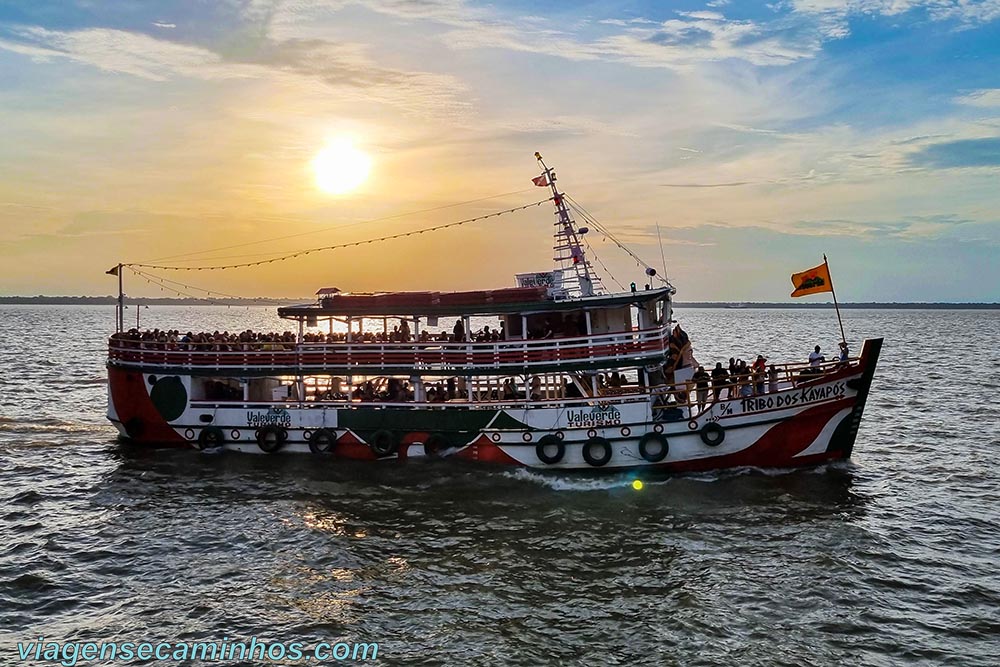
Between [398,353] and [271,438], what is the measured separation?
17.2 ft

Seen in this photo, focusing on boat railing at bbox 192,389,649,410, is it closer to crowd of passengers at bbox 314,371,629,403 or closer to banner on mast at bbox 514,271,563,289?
crowd of passengers at bbox 314,371,629,403

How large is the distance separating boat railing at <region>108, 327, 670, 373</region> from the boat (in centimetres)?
5

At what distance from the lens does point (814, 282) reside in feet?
75.9

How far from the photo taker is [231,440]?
25484 mm

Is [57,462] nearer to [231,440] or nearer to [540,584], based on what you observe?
[231,440]

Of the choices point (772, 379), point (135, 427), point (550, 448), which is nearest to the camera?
point (772, 379)

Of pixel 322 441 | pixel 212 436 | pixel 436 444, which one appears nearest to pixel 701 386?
pixel 436 444

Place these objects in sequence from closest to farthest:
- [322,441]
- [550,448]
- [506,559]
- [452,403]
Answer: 1. [506,559]
2. [550,448]
3. [452,403]
4. [322,441]

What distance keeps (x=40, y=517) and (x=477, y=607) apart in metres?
13.0

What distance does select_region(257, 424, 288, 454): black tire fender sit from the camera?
81.6 feet

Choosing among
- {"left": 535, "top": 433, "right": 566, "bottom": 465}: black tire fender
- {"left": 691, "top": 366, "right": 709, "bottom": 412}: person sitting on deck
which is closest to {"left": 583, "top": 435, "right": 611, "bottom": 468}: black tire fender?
{"left": 535, "top": 433, "right": 566, "bottom": 465}: black tire fender

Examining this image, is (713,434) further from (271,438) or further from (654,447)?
(271,438)

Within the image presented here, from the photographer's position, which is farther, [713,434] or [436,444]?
[436,444]

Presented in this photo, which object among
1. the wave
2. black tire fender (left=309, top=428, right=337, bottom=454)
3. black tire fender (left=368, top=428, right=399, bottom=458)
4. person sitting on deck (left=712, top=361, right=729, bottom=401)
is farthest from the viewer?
black tire fender (left=309, top=428, right=337, bottom=454)
